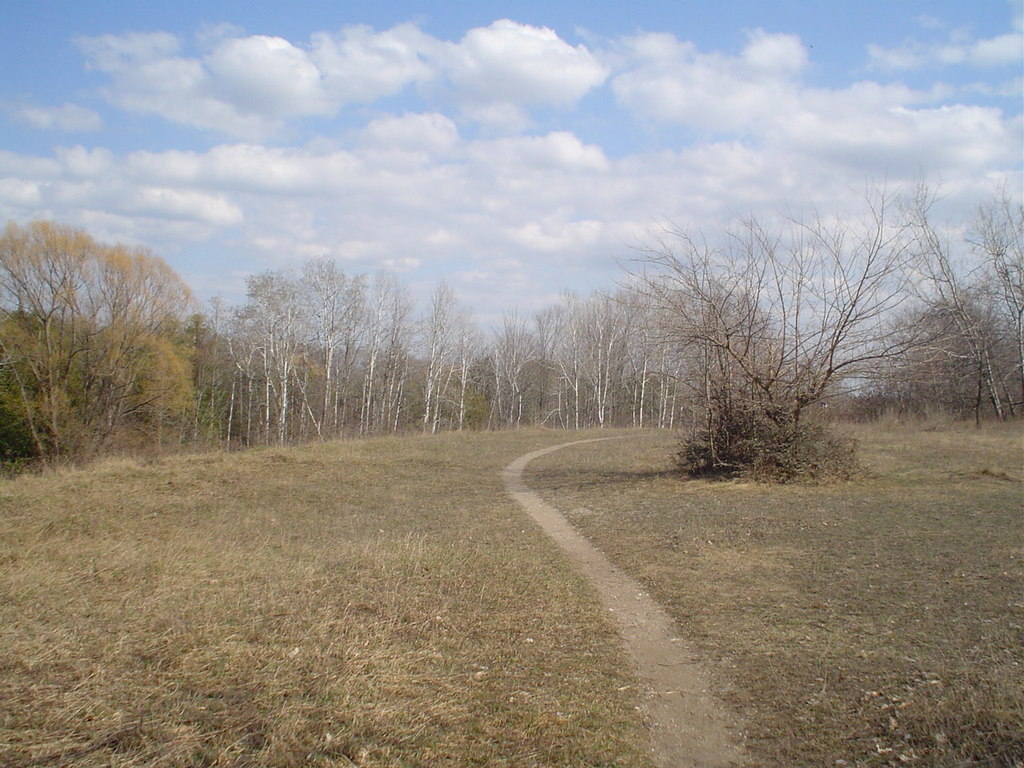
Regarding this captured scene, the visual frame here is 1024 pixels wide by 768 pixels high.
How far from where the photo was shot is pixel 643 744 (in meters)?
3.74

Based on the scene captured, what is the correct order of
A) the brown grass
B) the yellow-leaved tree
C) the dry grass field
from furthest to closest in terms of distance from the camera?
the yellow-leaved tree → the dry grass field → the brown grass

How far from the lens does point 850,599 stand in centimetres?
617

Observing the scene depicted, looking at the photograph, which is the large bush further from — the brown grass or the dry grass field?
the brown grass

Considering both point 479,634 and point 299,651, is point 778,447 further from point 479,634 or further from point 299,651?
point 299,651

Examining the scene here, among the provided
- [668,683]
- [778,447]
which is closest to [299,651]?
[668,683]

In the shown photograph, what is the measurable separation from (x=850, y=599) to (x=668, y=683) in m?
2.54

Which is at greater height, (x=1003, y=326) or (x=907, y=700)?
(x=1003, y=326)

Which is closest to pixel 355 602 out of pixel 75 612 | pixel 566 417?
pixel 75 612

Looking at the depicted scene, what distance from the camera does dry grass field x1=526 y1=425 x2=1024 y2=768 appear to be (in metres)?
3.68

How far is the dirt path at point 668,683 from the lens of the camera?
145 inches

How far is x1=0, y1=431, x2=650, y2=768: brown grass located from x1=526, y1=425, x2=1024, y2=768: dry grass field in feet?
3.12

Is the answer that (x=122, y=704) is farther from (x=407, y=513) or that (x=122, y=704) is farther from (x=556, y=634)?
(x=407, y=513)

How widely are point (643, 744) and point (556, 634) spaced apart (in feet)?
5.78

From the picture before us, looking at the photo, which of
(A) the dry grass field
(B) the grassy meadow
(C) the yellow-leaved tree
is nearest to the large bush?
(A) the dry grass field
